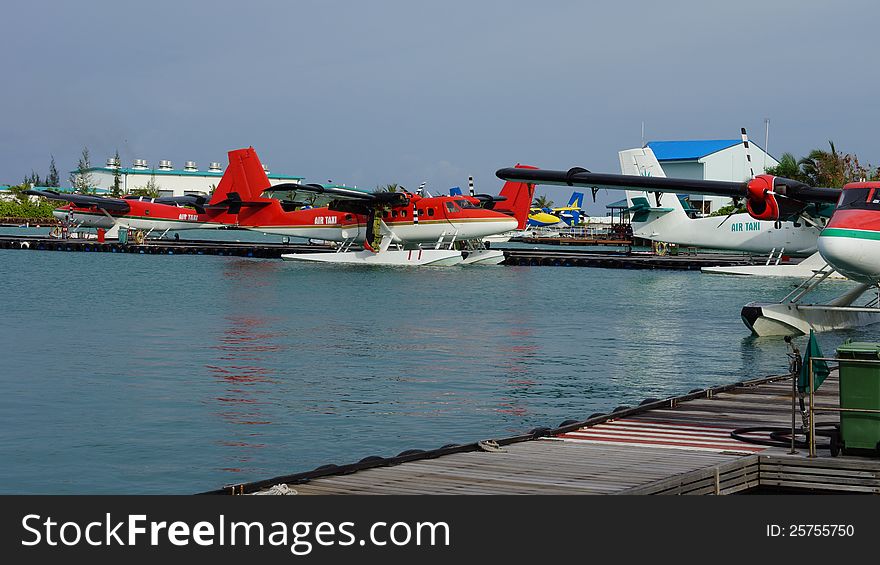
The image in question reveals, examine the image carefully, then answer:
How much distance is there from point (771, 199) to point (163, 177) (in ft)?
535

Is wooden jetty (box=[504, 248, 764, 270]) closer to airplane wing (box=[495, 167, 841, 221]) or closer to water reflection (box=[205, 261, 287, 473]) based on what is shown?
water reflection (box=[205, 261, 287, 473])

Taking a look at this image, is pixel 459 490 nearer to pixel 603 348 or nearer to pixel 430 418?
pixel 430 418

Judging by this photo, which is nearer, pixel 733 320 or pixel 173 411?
pixel 173 411

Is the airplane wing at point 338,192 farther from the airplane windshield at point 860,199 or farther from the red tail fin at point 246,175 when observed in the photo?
the airplane windshield at point 860,199

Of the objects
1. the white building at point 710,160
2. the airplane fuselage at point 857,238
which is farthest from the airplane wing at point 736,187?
the white building at point 710,160

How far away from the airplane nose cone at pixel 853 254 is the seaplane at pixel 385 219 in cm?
3262

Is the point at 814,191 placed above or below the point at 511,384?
above

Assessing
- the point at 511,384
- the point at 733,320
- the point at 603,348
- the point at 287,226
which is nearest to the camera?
the point at 511,384

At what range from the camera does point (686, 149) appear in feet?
364

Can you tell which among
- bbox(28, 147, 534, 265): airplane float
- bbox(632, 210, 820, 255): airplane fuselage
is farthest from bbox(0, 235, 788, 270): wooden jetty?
bbox(632, 210, 820, 255): airplane fuselage

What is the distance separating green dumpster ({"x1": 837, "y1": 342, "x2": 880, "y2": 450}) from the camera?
8.70 metres
